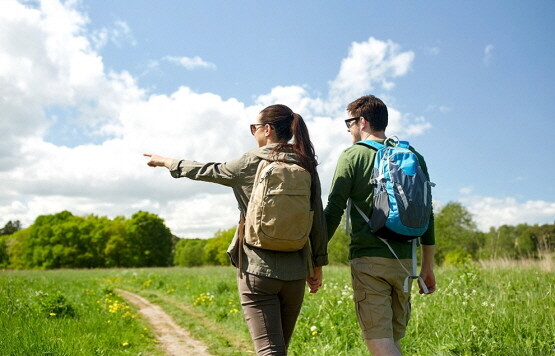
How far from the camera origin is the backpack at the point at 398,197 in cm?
318

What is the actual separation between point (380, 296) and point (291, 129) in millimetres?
1367

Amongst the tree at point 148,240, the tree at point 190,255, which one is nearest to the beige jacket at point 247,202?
the tree at point 148,240

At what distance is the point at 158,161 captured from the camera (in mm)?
3584

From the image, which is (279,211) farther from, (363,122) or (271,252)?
(363,122)

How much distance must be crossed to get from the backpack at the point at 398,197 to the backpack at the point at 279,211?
53 cm

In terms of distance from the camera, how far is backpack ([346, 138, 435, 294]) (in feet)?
10.4

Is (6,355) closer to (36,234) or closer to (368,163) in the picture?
(368,163)

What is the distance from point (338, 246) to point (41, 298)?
4429cm

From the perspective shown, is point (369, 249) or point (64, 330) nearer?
point (369, 249)

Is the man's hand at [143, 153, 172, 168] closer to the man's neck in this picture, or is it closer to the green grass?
the man's neck

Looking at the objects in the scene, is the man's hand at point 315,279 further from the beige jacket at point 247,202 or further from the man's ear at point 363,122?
the man's ear at point 363,122

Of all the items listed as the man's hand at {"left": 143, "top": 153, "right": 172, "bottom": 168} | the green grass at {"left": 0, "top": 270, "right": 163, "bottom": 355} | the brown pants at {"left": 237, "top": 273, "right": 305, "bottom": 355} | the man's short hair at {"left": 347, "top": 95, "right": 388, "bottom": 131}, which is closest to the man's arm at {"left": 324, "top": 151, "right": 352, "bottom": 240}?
the man's short hair at {"left": 347, "top": 95, "right": 388, "bottom": 131}

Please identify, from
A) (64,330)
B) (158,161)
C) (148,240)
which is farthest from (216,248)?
(158,161)

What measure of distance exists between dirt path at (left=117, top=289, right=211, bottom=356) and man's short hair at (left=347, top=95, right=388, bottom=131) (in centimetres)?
496
